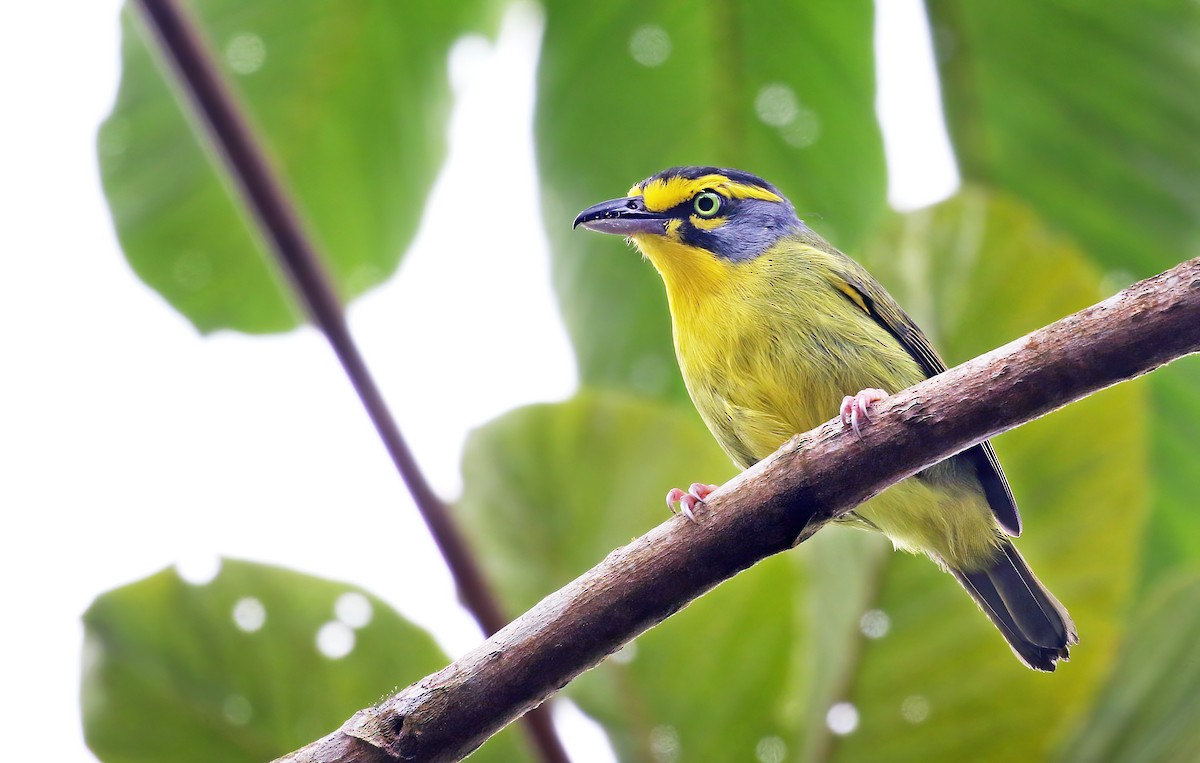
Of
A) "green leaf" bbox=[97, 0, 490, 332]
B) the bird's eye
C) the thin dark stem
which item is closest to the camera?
the thin dark stem

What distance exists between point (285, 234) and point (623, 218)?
140 cm

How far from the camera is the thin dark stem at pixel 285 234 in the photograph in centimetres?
193

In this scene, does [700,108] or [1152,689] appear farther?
[700,108]

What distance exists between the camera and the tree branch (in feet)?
5.76

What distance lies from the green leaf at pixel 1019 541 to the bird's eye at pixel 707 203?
70 centimetres

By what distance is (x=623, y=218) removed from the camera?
3191mm

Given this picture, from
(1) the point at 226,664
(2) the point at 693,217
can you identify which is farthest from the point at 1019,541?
(1) the point at 226,664

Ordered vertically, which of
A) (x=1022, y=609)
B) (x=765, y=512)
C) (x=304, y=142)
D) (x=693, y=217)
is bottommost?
(x=1022, y=609)

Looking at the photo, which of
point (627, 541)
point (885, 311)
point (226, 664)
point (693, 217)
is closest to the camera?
point (226, 664)

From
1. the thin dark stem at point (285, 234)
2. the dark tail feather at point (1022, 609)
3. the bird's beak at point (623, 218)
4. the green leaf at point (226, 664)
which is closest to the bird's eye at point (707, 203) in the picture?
the bird's beak at point (623, 218)

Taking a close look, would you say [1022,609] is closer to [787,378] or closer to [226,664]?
[787,378]

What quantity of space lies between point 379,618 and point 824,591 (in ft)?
3.31

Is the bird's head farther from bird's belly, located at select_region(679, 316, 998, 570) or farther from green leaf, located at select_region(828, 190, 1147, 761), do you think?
green leaf, located at select_region(828, 190, 1147, 761)

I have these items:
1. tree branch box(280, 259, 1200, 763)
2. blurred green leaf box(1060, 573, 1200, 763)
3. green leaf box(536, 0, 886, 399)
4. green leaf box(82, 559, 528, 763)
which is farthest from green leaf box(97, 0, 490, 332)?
blurred green leaf box(1060, 573, 1200, 763)
